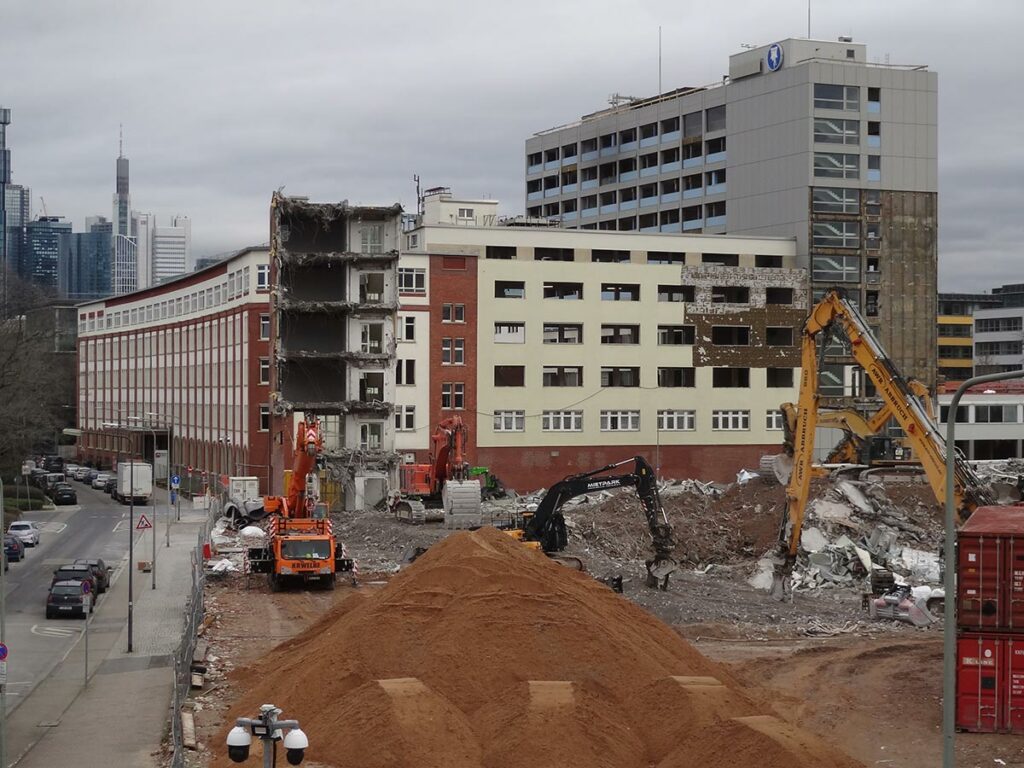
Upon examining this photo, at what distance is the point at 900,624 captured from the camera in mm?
38812

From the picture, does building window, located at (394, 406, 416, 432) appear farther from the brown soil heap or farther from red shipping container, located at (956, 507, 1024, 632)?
red shipping container, located at (956, 507, 1024, 632)

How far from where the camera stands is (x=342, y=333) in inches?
2739

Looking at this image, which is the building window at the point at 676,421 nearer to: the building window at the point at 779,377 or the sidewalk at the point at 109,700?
the building window at the point at 779,377

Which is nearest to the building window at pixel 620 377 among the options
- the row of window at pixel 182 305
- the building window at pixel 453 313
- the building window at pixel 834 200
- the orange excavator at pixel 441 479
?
the building window at pixel 453 313

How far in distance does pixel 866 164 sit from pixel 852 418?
1759 inches

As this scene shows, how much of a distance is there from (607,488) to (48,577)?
24.4m

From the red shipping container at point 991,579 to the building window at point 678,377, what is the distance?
57.1m

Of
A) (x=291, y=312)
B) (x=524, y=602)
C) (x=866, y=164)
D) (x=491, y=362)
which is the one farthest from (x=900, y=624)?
(x=866, y=164)

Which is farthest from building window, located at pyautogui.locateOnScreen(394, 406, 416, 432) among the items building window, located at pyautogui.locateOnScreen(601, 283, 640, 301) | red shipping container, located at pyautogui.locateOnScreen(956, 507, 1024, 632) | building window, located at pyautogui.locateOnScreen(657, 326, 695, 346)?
red shipping container, located at pyautogui.locateOnScreen(956, 507, 1024, 632)

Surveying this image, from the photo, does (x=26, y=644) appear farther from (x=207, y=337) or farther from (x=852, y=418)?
(x=207, y=337)

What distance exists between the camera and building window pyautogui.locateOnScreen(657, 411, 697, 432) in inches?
3300

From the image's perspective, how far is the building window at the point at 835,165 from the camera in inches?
3356

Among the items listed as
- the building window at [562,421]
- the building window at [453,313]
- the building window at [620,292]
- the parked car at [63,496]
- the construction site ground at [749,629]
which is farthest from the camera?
the parked car at [63,496]

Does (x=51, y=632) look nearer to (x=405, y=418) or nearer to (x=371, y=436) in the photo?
(x=371, y=436)
